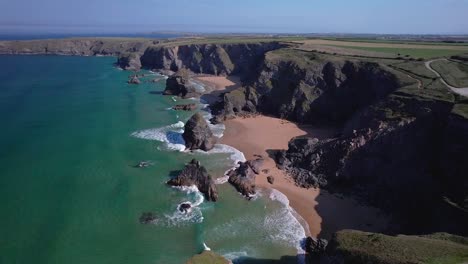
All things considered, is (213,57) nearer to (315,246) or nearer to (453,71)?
(453,71)

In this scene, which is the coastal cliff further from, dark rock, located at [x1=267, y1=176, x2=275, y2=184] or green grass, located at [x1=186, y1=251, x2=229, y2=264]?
green grass, located at [x1=186, y1=251, x2=229, y2=264]

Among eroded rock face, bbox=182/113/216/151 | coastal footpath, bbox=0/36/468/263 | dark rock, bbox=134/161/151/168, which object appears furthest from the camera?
eroded rock face, bbox=182/113/216/151

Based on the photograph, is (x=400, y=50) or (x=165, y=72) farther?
(x=165, y=72)

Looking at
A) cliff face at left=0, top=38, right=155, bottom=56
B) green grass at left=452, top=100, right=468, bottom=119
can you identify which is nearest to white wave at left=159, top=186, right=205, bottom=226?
green grass at left=452, top=100, right=468, bottom=119

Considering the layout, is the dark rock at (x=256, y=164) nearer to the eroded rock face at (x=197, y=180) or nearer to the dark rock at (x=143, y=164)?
the eroded rock face at (x=197, y=180)

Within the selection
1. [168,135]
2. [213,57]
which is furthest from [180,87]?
[213,57]

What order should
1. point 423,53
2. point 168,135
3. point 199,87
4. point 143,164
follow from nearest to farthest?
1. point 143,164
2. point 168,135
3. point 423,53
4. point 199,87

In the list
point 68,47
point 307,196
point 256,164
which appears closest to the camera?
point 307,196
